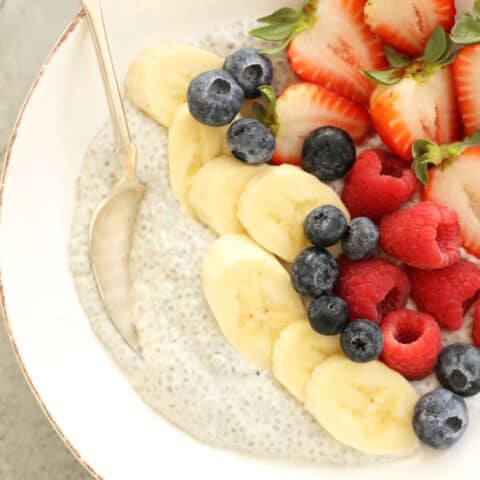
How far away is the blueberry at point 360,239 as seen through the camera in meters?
1.47

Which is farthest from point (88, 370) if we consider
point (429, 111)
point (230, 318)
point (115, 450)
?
point (429, 111)

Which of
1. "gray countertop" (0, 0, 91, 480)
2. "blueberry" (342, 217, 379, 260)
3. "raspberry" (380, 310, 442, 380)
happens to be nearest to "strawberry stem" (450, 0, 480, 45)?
"blueberry" (342, 217, 379, 260)

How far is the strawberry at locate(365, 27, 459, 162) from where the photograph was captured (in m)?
1.53

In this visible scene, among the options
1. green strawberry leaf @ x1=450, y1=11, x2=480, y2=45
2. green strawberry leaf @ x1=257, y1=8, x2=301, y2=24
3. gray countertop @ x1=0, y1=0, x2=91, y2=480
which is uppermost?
green strawberry leaf @ x1=257, y1=8, x2=301, y2=24

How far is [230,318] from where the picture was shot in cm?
151

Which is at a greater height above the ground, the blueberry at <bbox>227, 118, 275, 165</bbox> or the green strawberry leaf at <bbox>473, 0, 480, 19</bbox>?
the green strawberry leaf at <bbox>473, 0, 480, 19</bbox>

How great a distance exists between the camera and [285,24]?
160 cm

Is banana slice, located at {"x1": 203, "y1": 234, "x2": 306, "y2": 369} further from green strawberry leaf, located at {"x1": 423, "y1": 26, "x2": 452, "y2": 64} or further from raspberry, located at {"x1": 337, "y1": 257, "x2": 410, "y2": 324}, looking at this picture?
green strawberry leaf, located at {"x1": 423, "y1": 26, "x2": 452, "y2": 64}

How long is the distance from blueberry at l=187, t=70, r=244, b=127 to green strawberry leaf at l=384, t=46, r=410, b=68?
262 mm

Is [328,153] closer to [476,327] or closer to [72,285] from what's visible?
[476,327]

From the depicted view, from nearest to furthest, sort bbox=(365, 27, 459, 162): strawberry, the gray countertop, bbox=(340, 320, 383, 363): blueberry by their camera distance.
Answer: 1. bbox=(340, 320, 383, 363): blueberry
2. bbox=(365, 27, 459, 162): strawberry
3. the gray countertop

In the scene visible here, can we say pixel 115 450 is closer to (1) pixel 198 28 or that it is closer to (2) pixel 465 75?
(1) pixel 198 28

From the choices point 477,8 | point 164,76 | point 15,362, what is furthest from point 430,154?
point 15,362

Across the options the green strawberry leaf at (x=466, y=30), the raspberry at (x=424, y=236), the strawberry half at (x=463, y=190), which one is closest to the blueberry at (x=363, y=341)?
the raspberry at (x=424, y=236)
